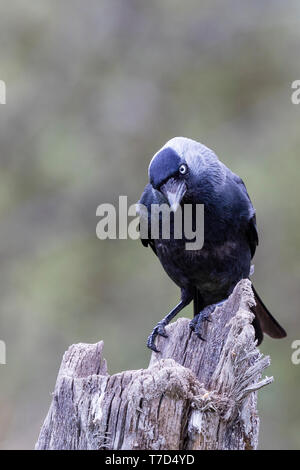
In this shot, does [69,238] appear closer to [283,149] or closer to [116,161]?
[116,161]

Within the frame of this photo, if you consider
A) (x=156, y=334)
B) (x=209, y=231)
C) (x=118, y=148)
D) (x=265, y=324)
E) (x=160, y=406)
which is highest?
(x=118, y=148)

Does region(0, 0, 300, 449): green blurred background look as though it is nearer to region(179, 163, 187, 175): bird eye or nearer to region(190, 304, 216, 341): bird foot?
region(179, 163, 187, 175): bird eye

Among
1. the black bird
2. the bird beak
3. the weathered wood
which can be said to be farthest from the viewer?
the black bird

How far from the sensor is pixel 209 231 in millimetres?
5840

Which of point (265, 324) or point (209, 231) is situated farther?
point (265, 324)

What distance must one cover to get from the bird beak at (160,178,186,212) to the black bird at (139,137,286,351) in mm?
20

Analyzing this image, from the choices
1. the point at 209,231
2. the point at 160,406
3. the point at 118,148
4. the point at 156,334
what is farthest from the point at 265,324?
the point at 118,148

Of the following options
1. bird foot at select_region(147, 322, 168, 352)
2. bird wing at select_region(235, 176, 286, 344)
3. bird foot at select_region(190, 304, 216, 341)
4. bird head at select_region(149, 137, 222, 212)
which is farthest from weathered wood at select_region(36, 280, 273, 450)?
bird wing at select_region(235, 176, 286, 344)

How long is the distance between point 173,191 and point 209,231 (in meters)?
0.61

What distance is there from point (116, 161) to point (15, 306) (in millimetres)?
2320

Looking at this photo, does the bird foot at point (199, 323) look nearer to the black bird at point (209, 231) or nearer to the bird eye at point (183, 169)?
the black bird at point (209, 231)

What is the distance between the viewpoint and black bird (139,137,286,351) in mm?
5715

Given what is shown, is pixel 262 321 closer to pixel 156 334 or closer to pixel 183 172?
pixel 156 334

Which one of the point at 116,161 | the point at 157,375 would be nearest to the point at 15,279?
the point at 116,161
